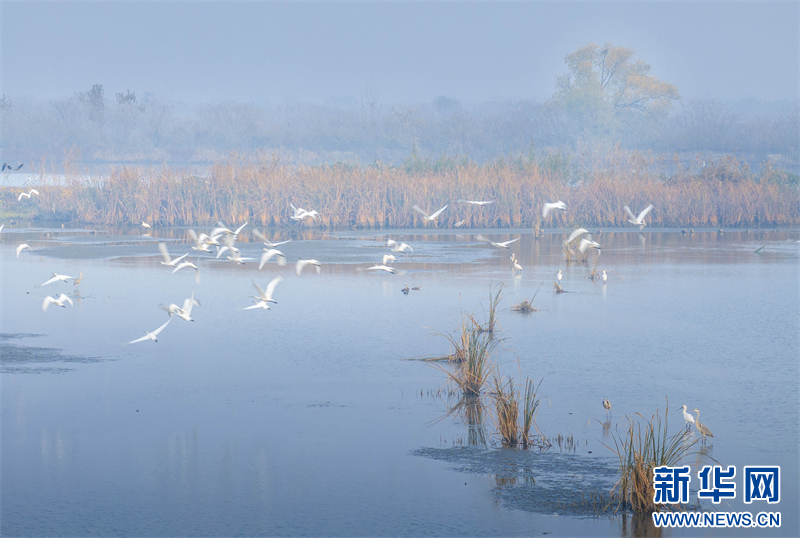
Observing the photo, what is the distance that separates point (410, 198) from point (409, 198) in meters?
0.03

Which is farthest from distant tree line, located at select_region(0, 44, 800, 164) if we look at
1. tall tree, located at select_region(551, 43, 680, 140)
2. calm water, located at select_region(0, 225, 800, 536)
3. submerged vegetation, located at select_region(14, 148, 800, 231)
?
calm water, located at select_region(0, 225, 800, 536)

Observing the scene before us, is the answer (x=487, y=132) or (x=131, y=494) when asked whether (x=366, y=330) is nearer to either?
(x=131, y=494)

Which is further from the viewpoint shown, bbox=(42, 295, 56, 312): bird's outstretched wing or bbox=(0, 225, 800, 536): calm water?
bbox=(42, 295, 56, 312): bird's outstretched wing

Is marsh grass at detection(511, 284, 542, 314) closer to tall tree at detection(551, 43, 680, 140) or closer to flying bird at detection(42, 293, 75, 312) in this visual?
flying bird at detection(42, 293, 75, 312)

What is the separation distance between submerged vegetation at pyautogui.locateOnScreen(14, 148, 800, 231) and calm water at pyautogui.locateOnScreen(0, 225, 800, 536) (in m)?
11.6

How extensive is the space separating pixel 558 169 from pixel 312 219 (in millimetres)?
8662

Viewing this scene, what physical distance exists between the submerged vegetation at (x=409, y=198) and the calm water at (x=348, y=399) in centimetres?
1163

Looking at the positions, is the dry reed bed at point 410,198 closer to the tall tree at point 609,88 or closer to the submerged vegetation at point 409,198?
the submerged vegetation at point 409,198

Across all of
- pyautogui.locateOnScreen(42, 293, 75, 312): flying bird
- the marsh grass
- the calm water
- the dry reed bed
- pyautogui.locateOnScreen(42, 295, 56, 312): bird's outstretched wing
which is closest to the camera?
the calm water

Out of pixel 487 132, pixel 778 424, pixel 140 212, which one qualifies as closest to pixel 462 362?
pixel 778 424

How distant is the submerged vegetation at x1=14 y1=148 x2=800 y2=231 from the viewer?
2777 centimetres

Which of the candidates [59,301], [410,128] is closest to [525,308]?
[59,301]

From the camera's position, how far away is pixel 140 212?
93.4ft

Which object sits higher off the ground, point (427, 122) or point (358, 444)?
point (427, 122)
